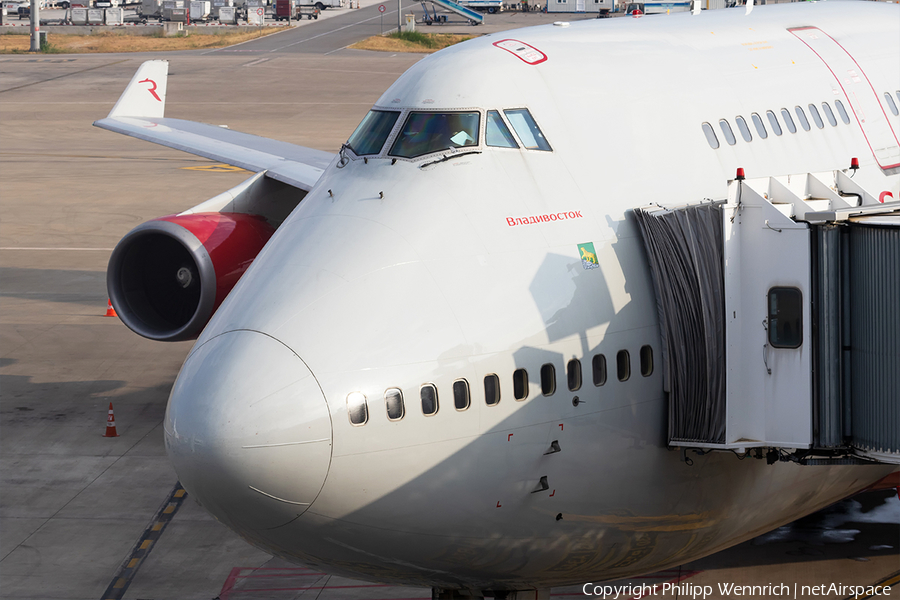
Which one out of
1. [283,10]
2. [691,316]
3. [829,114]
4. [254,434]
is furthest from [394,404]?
[283,10]

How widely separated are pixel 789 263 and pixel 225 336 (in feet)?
18.1

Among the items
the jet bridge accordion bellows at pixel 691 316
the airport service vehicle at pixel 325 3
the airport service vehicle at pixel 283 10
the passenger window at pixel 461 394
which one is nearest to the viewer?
the passenger window at pixel 461 394

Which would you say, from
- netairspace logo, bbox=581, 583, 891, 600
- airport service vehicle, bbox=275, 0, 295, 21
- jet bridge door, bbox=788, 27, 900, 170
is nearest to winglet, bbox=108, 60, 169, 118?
jet bridge door, bbox=788, 27, 900, 170

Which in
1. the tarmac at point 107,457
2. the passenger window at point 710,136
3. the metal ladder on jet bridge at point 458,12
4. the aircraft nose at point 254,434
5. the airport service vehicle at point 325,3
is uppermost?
the airport service vehicle at point 325,3

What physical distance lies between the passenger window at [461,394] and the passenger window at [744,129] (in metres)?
5.50

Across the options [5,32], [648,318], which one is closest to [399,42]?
[5,32]

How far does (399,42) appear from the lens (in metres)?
102

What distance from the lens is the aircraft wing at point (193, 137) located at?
23.4 meters

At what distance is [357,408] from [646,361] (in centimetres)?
335

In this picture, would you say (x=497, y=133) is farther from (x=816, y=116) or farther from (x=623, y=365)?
(x=816, y=116)

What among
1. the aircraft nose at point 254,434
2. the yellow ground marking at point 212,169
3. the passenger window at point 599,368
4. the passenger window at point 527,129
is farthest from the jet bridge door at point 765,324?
the yellow ground marking at point 212,169

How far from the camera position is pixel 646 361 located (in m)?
12.1

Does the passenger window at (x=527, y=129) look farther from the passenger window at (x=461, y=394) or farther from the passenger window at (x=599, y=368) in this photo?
the passenger window at (x=461, y=394)

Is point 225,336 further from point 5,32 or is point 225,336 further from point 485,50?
point 5,32
